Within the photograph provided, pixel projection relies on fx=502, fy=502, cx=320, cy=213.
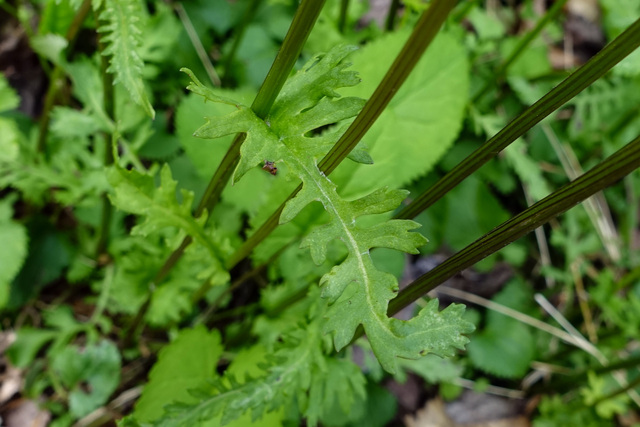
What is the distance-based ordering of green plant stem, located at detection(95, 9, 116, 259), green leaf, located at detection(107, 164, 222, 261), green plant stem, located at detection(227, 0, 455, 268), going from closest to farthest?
green plant stem, located at detection(227, 0, 455, 268)
green leaf, located at detection(107, 164, 222, 261)
green plant stem, located at detection(95, 9, 116, 259)

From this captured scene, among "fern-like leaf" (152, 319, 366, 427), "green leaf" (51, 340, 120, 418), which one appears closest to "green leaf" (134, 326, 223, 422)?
"fern-like leaf" (152, 319, 366, 427)

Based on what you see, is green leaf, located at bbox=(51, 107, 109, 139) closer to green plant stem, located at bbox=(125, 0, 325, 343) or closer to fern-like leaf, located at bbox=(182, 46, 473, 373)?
green plant stem, located at bbox=(125, 0, 325, 343)

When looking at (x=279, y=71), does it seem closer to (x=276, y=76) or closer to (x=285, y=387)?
(x=276, y=76)

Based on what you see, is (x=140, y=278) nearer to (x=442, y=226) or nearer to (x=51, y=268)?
(x=51, y=268)

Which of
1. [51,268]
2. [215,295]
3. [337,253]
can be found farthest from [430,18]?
[51,268]

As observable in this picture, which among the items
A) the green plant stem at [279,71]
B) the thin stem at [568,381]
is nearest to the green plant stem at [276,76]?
the green plant stem at [279,71]

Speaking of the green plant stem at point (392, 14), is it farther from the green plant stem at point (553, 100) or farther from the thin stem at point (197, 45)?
the green plant stem at point (553, 100)
